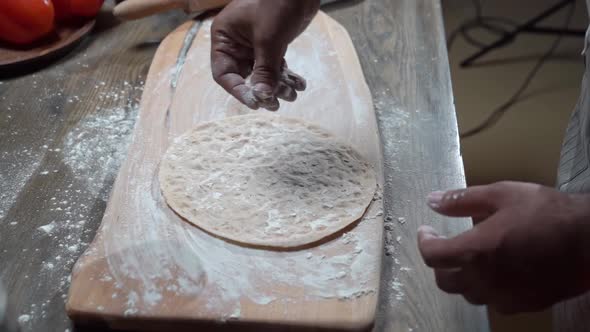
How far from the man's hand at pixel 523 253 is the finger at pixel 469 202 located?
0.01m

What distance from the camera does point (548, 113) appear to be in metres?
2.74

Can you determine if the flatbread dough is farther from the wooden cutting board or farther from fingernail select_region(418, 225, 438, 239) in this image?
fingernail select_region(418, 225, 438, 239)

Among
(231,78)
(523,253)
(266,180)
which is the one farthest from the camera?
(231,78)

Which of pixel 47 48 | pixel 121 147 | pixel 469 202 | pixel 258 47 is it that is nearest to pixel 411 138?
pixel 258 47

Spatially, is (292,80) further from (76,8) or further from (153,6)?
(76,8)

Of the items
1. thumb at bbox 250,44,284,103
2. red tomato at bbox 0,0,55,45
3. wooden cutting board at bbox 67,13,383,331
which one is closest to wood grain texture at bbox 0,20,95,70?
red tomato at bbox 0,0,55,45

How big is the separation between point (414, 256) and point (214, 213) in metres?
0.37

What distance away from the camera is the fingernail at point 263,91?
1136 mm

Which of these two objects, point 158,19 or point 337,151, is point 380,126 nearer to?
point 337,151

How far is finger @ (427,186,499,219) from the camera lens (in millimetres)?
754

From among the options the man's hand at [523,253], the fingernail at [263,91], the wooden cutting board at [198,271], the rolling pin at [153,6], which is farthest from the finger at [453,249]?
the rolling pin at [153,6]

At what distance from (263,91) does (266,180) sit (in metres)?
0.18

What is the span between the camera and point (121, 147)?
1.27 meters

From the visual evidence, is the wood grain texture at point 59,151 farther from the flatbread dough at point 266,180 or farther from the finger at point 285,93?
the finger at point 285,93
